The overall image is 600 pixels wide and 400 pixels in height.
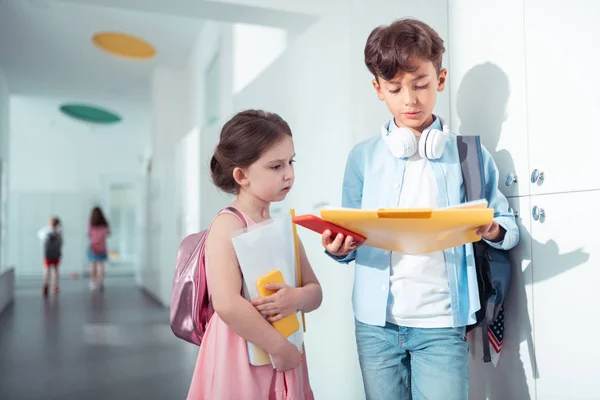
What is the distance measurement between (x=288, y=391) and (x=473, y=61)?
1.27 meters

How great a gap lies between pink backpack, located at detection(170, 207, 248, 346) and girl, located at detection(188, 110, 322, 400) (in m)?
0.03

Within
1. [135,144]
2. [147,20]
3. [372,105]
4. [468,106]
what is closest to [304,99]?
[372,105]

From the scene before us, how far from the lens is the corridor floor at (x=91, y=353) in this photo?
3.22 meters

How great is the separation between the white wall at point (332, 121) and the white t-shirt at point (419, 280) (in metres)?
0.75

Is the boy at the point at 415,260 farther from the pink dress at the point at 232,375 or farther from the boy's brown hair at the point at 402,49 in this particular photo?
the pink dress at the point at 232,375

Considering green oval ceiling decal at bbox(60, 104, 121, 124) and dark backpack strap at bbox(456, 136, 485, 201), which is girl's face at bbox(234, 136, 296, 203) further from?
green oval ceiling decal at bbox(60, 104, 121, 124)

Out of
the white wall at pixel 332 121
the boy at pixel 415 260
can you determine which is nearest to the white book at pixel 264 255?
the boy at pixel 415 260

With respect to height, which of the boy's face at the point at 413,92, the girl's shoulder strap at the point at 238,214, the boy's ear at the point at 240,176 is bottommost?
the girl's shoulder strap at the point at 238,214

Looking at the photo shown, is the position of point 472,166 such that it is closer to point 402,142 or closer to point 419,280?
point 402,142

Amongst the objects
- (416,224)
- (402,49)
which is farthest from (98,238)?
(416,224)

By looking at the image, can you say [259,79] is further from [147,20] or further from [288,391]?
[147,20]

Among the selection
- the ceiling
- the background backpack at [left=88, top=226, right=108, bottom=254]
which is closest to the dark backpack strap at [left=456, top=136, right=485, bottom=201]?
the ceiling

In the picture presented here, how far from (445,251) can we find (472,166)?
0.26 metres

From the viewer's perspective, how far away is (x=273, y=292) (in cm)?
126
